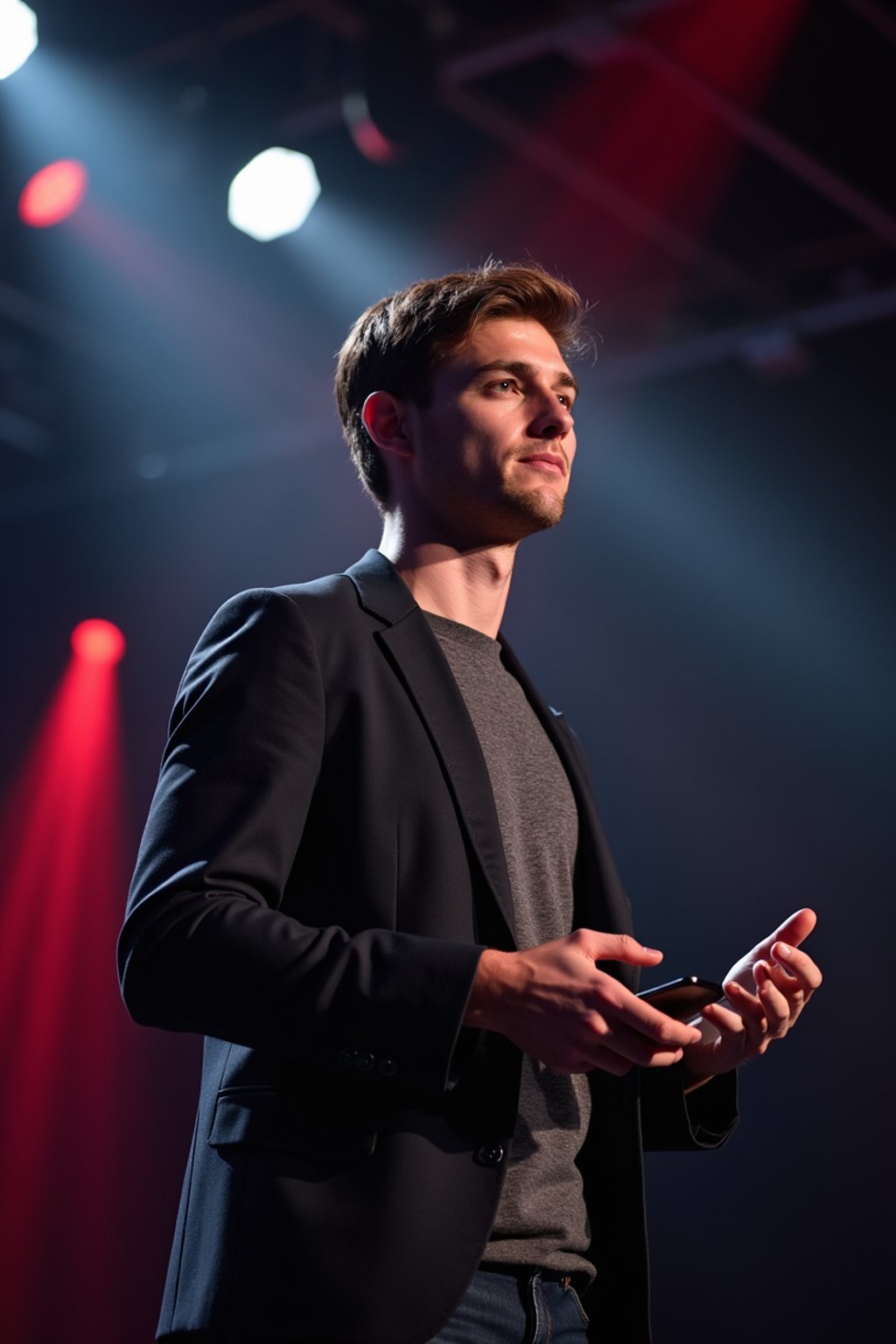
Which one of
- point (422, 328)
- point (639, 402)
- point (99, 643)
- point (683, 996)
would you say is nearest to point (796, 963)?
point (683, 996)

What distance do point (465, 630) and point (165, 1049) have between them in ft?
14.0

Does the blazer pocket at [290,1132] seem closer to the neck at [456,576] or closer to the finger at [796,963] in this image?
the finger at [796,963]

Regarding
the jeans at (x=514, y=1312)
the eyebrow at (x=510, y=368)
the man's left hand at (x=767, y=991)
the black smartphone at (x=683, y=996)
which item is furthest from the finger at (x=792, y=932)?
the eyebrow at (x=510, y=368)

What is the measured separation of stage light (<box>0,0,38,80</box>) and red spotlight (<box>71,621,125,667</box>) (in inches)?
115

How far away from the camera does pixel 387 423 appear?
2133 mm

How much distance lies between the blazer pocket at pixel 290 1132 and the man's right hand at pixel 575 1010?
0.58 feet

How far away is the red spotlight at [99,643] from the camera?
6.41 m

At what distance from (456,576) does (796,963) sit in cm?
74

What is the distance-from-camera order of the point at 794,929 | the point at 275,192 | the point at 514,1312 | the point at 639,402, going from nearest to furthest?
the point at 514,1312 → the point at 794,929 → the point at 275,192 → the point at 639,402

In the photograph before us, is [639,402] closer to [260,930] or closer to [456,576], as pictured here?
[456,576]

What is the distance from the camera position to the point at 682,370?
17.8 feet

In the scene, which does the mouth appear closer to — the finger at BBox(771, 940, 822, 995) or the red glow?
the finger at BBox(771, 940, 822, 995)

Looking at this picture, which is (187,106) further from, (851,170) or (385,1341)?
(385,1341)

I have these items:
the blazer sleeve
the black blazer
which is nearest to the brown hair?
the black blazer
